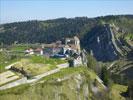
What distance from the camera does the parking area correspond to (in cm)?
5740

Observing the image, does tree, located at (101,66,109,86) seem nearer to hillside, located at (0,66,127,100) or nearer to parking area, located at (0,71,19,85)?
hillside, located at (0,66,127,100)

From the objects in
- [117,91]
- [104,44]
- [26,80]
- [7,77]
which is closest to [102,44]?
[104,44]

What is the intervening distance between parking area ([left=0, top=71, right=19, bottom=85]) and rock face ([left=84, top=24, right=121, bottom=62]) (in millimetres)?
91125

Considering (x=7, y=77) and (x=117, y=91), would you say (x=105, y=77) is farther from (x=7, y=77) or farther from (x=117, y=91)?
(x=7, y=77)

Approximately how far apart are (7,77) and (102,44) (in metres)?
119

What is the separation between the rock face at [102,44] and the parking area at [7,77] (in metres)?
91.1

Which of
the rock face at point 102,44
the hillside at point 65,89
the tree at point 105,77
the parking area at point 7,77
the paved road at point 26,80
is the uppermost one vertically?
the parking area at point 7,77

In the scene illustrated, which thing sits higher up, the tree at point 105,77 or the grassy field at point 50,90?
the grassy field at point 50,90

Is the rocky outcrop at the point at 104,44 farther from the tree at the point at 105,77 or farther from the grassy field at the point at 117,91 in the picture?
the grassy field at the point at 117,91

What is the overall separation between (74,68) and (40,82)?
12.2m

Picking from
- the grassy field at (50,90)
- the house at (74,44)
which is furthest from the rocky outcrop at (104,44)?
the grassy field at (50,90)

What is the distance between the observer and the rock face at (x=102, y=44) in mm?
157375

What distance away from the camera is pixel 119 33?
573 feet

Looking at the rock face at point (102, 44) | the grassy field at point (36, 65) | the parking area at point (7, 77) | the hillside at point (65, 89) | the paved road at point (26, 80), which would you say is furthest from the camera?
the rock face at point (102, 44)
